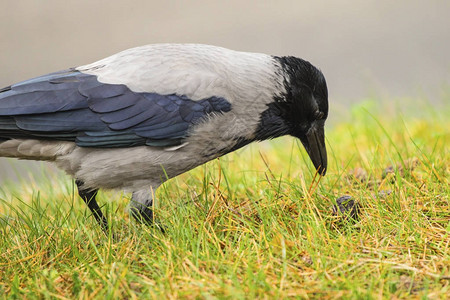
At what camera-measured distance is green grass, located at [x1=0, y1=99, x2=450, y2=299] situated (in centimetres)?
297

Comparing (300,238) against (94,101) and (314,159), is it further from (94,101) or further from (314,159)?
(94,101)

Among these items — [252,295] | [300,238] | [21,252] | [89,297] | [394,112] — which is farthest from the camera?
[394,112]

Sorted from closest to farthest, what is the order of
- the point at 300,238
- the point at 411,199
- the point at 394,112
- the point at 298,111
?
the point at 300,238, the point at 411,199, the point at 298,111, the point at 394,112

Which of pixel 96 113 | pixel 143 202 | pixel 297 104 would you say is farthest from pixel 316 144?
pixel 96 113

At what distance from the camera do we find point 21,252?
3752 mm

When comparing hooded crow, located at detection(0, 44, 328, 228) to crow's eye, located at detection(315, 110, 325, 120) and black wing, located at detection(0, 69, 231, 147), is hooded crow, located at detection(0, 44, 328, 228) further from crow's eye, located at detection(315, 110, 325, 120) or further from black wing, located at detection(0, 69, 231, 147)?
crow's eye, located at detection(315, 110, 325, 120)

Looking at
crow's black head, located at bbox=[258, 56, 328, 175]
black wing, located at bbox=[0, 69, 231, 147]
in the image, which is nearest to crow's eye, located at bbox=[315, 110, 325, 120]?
crow's black head, located at bbox=[258, 56, 328, 175]

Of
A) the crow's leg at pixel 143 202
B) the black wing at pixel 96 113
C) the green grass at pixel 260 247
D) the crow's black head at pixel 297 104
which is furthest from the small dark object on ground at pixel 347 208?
the crow's leg at pixel 143 202

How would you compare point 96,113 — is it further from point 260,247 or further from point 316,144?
point 316,144

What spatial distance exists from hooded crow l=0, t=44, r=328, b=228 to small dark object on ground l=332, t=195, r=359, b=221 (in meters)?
0.92

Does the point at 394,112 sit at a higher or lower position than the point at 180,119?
lower

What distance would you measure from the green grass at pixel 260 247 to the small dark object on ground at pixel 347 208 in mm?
53

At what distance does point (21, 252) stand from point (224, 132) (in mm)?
1632

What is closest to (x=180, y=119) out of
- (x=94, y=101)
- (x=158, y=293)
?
(x=94, y=101)
